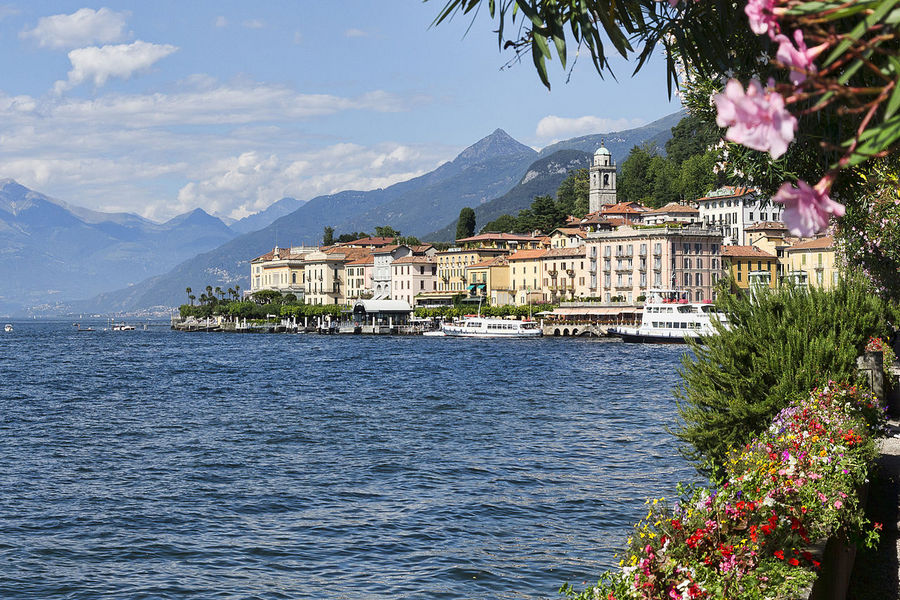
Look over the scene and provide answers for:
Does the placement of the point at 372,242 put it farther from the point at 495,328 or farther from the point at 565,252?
the point at 495,328

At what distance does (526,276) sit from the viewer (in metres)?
142

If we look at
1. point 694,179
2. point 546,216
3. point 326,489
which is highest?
point 694,179

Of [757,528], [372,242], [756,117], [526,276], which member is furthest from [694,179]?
[756,117]

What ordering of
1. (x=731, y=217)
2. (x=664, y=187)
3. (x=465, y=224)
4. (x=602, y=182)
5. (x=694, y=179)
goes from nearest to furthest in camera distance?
1. (x=731, y=217)
2. (x=694, y=179)
3. (x=664, y=187)
4. (x=465, y=224)
5. (x=602, y=182)

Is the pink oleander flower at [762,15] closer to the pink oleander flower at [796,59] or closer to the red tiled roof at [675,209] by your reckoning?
the pink oleander flower at [796,59]

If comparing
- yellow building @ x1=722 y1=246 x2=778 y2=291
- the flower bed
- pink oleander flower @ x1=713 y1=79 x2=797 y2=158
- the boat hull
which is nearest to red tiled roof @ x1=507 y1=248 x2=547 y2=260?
yellow building @ x1=722 y1=246 x2=778 y2=291

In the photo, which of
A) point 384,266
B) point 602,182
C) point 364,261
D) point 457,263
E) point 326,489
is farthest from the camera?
point 602,182

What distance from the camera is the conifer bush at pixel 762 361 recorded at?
14.3 m

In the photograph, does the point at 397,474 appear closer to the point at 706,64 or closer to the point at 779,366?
the point at 779,366

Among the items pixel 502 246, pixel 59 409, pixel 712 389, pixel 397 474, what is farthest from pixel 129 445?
pixel 502 246

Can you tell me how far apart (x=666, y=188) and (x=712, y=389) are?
6023 inches

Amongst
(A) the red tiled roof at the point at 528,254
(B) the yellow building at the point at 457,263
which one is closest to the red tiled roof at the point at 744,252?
(A) the red tiled roof at the point at 528,254

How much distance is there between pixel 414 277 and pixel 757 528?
158 meters

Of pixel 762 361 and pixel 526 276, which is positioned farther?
pixel 526 276
